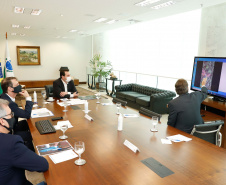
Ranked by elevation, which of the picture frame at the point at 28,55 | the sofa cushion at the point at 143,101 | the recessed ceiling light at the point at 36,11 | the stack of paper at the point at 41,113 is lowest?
the sofa cushion at the point at 143,101

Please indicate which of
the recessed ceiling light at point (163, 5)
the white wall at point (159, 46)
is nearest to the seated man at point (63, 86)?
the recessed ceiling light at point (163, 5)

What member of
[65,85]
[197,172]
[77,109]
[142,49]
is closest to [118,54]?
[142,49]

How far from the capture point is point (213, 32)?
4707mm

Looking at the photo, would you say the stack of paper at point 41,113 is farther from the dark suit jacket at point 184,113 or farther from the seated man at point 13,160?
the dark suit jacket at point 184,113

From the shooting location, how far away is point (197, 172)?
1452 millimetres

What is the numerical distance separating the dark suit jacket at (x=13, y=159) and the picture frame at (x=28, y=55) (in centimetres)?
1075

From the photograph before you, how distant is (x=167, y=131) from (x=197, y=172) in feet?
2.82

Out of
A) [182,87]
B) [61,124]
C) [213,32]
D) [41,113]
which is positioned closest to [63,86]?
[41,113]

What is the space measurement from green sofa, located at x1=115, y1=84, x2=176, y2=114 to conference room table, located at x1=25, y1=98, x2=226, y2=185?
9.42ft

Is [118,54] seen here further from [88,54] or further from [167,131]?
[167,131]

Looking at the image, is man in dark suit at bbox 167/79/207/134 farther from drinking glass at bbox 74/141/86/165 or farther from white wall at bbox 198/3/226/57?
white wall at bbox 198/3/226/57

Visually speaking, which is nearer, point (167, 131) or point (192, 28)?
point (167, 131)

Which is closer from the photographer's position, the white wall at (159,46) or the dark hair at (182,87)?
the dark hair at (182,87)

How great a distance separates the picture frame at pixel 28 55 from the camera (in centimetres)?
1087
